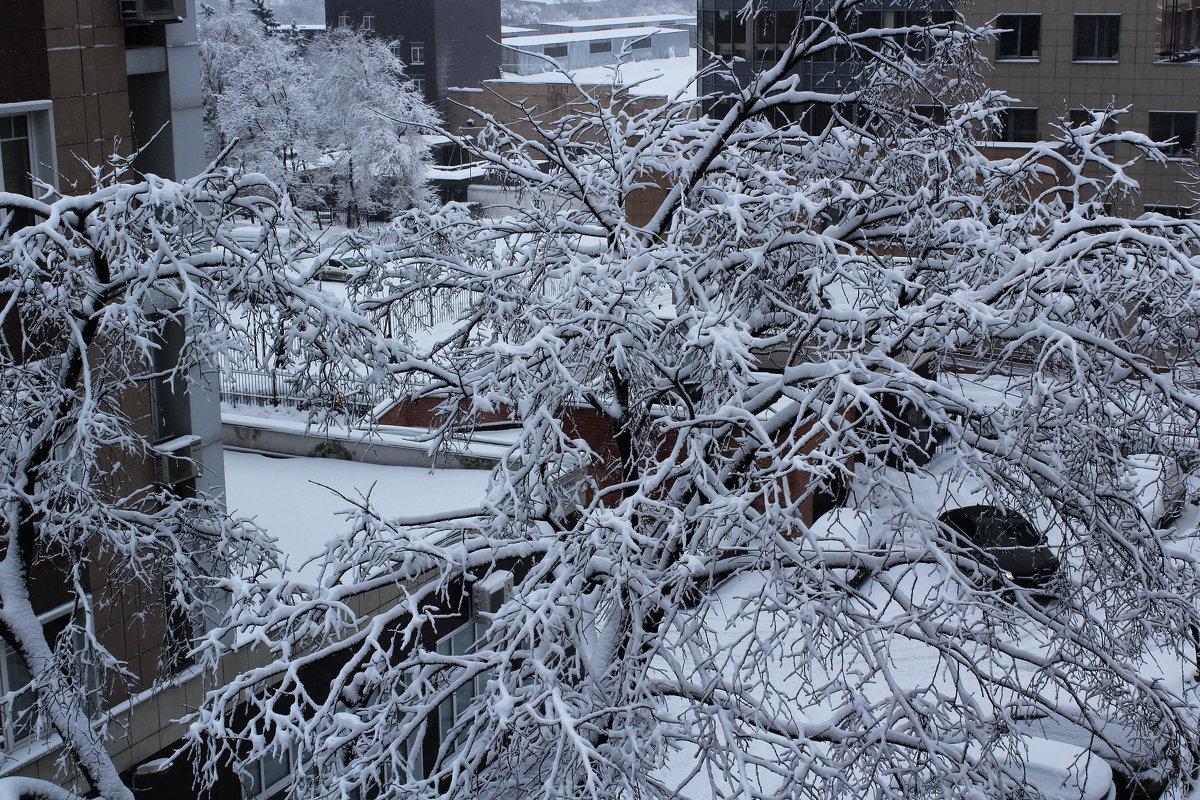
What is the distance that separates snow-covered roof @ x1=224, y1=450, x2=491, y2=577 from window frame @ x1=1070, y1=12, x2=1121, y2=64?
2716cm

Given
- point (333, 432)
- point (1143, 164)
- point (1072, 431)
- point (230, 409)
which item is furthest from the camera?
point (1143, 164)

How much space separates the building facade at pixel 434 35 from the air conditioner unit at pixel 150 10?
60485 millimetres

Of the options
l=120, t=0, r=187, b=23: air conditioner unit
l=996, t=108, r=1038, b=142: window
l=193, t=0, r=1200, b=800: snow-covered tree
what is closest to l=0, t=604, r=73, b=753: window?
l=193, t=0, r=1200, b=800: snow-covered tree

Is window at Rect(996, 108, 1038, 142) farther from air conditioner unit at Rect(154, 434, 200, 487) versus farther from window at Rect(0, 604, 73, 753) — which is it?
window at Rect(0, 604, 73, 753)

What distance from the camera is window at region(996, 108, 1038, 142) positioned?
36400 mm

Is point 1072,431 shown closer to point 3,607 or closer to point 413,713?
point 413,713

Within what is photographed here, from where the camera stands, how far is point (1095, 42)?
35.5 meters

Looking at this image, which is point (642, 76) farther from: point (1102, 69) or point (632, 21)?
point (632, 21)

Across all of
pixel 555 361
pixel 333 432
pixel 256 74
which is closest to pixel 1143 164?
pixel 333 432

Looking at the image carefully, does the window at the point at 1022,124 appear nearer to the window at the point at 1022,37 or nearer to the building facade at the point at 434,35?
the window at the point at 1022,37

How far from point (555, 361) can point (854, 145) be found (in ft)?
15.8

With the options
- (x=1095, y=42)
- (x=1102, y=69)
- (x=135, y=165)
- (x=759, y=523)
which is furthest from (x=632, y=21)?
(x=759, y=523)

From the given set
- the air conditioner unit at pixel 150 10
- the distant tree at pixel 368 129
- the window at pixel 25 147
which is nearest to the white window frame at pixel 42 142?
the window at pixel 25 147

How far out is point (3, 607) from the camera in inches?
310
